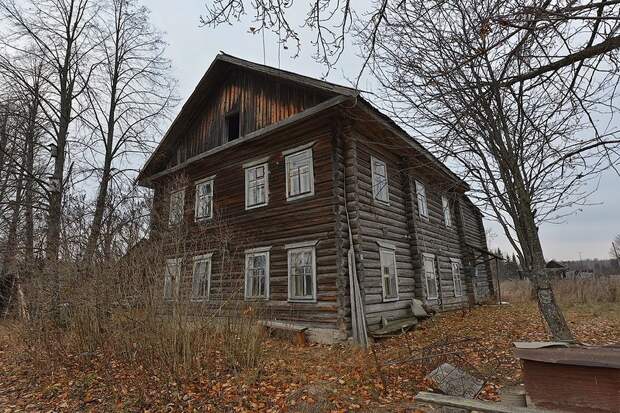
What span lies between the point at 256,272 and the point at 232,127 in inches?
248

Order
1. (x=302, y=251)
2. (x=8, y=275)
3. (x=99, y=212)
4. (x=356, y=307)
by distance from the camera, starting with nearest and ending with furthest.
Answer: (x=356, y=307), (x=302, y=251), (x=8, y=275), (x=99, y=212)

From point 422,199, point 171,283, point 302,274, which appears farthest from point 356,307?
point 422,199

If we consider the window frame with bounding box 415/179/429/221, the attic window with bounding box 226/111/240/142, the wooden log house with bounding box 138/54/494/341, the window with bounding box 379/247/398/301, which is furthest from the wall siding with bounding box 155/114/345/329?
the window frame with bounding box 415/179/429/221

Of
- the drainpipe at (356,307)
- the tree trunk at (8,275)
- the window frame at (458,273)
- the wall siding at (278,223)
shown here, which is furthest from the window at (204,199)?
the window frame at (458,273)

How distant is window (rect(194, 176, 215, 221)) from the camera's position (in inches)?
587

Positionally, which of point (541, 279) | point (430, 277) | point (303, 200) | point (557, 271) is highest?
point (303, 200)

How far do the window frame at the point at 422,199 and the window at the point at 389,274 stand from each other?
3601 millimetres

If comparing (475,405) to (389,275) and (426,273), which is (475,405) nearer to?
(389,275)

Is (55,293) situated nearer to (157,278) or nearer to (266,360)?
(157,278)

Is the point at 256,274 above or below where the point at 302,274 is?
above

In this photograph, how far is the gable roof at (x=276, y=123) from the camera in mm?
10352

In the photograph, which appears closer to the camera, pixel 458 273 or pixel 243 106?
pixel 243 106

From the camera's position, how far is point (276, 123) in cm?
1239

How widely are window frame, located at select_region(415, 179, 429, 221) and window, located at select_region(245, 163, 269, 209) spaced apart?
6564 millimetres
